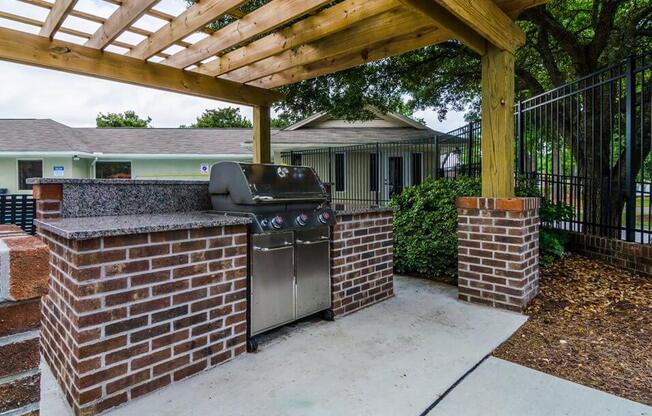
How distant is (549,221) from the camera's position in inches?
203

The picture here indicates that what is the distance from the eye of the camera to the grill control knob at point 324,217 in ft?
10.6

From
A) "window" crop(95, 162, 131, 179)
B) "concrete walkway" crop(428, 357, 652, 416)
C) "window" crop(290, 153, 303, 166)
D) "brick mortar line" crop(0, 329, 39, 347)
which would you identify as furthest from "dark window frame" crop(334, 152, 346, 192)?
"brick mortar line" crop(0, 329, 39, 347)

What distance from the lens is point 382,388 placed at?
7.47 ft

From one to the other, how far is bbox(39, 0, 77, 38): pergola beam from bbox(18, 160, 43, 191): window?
39.3ft

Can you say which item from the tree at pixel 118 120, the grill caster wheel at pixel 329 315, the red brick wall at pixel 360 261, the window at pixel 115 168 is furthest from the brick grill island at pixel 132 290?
the tree at pixel 118 120

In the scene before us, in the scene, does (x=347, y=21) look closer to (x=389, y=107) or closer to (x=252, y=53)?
(x=252, y=53)

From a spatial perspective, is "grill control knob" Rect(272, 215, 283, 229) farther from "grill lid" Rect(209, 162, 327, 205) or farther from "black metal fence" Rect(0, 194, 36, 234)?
"black metal fence" Rect(0, 194, 36, 234)

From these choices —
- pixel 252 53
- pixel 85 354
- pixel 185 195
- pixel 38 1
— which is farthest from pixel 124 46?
pixel 85 354

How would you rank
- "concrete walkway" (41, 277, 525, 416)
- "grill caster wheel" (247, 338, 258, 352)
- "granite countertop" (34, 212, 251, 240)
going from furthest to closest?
"grill caster wheel" (247, 338, 258, 352), "concrete walkway" (41, 277, 525, 416), "granite countertop" (34, 212, 251, 240)

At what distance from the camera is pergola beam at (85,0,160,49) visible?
112 inches

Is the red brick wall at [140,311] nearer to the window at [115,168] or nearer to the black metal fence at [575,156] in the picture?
the black metal fence at [575,156]

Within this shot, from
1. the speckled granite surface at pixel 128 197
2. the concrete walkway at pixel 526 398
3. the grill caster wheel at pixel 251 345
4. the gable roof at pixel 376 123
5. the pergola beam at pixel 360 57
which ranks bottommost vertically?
the concrete walkway at pixel 526 398

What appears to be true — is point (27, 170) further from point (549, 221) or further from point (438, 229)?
point (549, 221)

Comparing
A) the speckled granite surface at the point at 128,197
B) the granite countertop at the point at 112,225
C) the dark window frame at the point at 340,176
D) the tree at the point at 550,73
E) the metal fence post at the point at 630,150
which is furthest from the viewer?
the dark window frame at the point at 340,176
